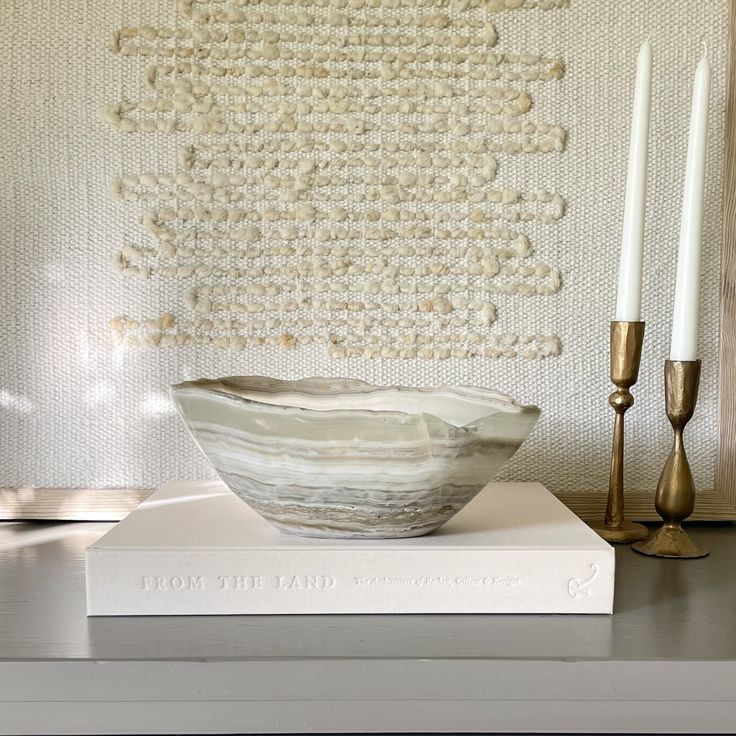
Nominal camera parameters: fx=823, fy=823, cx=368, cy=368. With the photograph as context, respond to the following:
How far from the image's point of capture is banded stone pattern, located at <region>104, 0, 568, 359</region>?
751mm

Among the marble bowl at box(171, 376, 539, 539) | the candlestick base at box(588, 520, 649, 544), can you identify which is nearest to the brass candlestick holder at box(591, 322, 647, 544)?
the candlestick base at box(588, 520, 649, 544)

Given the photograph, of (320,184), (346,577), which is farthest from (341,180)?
(346,577)

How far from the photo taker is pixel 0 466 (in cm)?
77

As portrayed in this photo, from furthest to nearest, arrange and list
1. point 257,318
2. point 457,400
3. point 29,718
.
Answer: point 257,318
point 457,400
point 29,718

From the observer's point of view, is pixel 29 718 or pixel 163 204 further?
pixel 163 204

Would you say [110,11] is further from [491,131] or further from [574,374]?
[574,374]

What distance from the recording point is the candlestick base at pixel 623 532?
69 cm

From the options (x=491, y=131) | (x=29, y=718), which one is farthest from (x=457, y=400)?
(x=29, y=718)

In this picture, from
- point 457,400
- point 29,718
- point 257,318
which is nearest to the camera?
point 29,718

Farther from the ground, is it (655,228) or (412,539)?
(655,228)

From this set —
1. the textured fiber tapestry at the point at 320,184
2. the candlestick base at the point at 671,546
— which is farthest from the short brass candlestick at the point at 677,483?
the textured fiber tapestry at the point at 320,184

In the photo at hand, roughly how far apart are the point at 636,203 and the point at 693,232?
0.17 ft

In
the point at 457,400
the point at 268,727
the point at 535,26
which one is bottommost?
the point at 268,727

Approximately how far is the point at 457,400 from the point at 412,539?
16 centimetres
